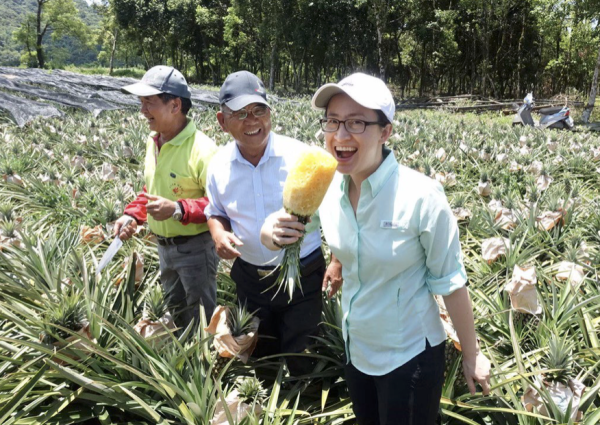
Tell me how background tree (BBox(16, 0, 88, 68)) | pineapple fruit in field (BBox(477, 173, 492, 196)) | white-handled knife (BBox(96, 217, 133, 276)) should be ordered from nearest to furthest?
white-handled knife (BBox(96, 217, 133, 276))
pineapple fruit in field (BBox(477, 173, 492, 196))
background tree (BBox(16, 0, 88, 68))

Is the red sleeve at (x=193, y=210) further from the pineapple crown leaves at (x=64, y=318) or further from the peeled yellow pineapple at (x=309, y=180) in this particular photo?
the peeled yellow pineapple at (x=309, y=180)

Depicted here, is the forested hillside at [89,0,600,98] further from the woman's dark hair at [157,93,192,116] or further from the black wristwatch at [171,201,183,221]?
the black wristwatch at [171,201,183,221]

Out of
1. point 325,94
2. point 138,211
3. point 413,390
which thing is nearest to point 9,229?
point 138,211

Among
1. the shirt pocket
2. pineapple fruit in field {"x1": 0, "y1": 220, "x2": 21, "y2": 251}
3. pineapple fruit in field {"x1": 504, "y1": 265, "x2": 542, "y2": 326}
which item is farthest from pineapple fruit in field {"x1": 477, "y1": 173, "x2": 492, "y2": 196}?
pineapple fruit in field {"x1": 0, "y1": 220, "x2": 21, "y2": 251}

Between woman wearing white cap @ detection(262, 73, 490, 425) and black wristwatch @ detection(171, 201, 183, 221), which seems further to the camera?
black wristwatch @ detection(171, 201, 183, 221)

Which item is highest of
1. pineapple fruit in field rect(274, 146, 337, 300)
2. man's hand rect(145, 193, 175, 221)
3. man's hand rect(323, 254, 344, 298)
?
pineapple fruit in field rect(274, 146, 337, 300)

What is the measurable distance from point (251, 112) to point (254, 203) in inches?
18.0

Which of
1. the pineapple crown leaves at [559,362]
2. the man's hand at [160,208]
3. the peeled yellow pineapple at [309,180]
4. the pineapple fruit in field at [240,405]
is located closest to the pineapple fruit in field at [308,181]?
the peeled yellow pineapple at [309,180]

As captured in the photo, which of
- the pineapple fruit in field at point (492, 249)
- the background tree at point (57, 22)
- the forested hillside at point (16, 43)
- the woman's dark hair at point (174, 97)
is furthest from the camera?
the forested hillside at point (16, 43)

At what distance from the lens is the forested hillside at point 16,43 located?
316 feet

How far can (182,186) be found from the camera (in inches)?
104

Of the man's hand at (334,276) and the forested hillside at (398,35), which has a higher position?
the forested hillside at (398,35)

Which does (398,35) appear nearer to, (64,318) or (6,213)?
(6,213)

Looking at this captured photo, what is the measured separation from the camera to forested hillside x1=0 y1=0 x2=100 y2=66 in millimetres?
96412
